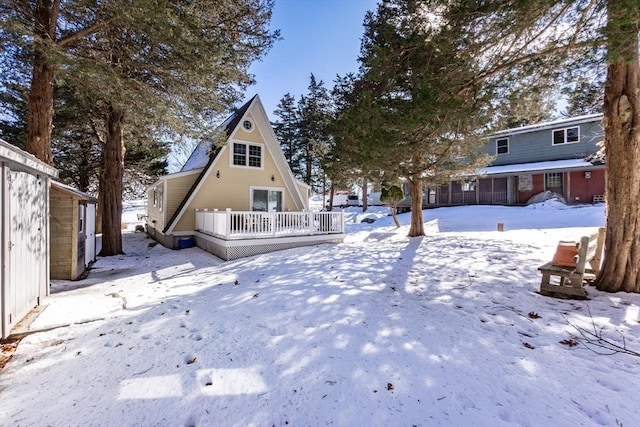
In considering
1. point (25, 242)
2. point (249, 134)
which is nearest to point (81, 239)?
point (25, 242)

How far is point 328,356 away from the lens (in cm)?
325

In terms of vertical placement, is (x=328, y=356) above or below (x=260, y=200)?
below

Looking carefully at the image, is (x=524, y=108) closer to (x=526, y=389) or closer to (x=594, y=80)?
(x=594, y=80)

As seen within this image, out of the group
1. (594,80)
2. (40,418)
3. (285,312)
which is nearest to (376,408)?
(285,312)

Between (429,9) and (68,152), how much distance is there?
2071 cm

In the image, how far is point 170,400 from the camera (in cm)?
256

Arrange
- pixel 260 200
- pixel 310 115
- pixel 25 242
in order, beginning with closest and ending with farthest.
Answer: pixel 25 242
pixel 260 200
pixel 310 115

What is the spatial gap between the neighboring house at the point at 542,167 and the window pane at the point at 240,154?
1259cm

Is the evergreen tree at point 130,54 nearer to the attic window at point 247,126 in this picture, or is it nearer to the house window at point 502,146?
the attic window at point 247,126

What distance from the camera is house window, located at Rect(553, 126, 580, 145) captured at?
1927cm

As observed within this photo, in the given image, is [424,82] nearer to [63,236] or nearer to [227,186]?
[63,236]

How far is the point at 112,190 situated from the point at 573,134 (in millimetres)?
26845

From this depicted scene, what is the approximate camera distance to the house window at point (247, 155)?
44.8ft

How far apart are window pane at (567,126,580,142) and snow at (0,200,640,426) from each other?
18999mm
